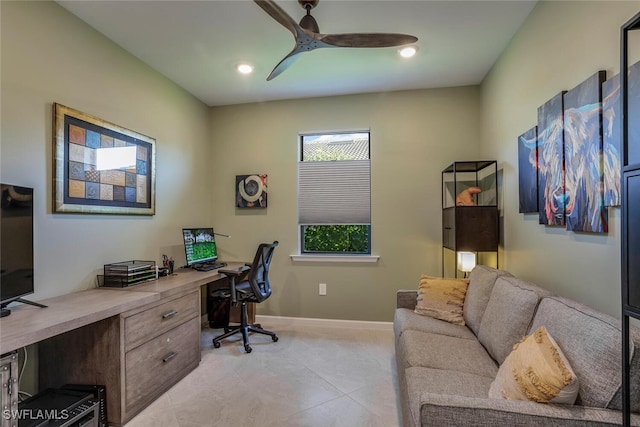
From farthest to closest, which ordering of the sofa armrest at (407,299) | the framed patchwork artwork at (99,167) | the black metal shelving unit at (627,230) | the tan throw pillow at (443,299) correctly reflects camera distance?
the sofa armrest at (407,299) → the tan throw pillow at (443,299) → the framed patchwork artwork at (99,167) → the black metal shelving unit at (627,230)

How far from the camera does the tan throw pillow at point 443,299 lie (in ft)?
7.99

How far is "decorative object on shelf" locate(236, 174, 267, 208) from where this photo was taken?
382cm

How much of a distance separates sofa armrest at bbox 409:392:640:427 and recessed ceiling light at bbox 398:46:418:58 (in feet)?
8.49

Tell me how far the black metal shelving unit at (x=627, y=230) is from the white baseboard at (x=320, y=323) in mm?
2703

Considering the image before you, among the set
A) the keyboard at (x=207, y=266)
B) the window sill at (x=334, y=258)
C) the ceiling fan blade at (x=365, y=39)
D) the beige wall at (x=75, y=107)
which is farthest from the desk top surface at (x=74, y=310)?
the ceiling fan blade at (x=365, y=39)

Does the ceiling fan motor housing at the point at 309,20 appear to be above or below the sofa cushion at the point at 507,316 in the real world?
above

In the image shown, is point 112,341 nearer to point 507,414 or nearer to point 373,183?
point 507,414

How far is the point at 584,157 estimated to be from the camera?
61.6 inches

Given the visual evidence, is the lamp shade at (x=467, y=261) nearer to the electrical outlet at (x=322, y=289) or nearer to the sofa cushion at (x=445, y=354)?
the sofa cushion at (x=445, y=354)

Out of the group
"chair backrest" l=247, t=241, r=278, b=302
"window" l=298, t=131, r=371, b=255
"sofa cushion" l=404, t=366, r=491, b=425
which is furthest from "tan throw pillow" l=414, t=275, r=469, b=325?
"chair backrest" l=247, t=241, r=278, b=302

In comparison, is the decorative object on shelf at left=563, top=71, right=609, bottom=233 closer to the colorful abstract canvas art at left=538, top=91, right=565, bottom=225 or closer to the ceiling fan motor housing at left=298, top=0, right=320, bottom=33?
the colorful abstract canvas art at left=538, top=91, right=565, bottom=225

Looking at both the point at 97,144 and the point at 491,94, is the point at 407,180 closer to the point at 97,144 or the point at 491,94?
the point at 491,94

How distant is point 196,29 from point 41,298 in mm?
2183

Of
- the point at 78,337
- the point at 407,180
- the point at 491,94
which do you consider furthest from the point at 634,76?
the point at 78,337
